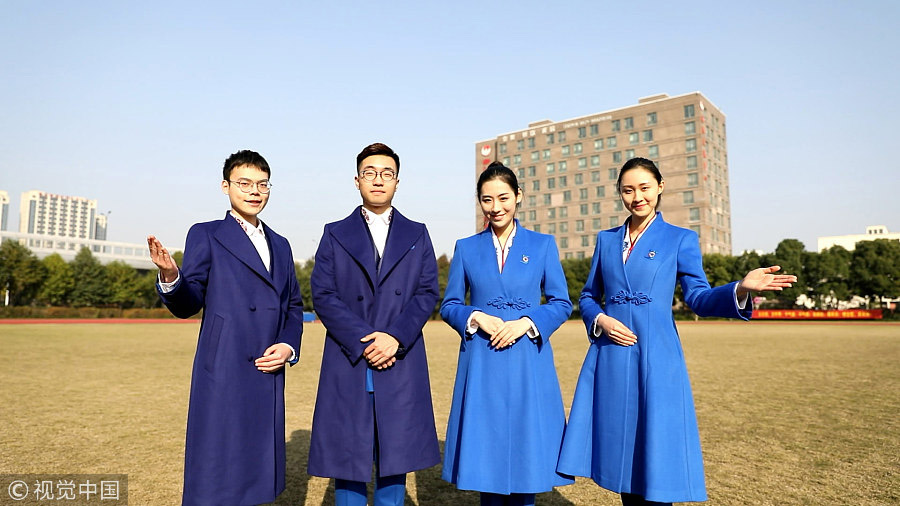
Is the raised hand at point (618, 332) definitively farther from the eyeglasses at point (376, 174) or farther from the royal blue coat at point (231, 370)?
the royal blue coat at point (231, 370)

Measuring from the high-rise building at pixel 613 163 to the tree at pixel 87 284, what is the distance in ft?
204

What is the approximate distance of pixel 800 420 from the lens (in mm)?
8852

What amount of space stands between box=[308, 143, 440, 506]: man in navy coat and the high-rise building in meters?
86.5

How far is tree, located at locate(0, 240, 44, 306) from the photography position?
193 ft

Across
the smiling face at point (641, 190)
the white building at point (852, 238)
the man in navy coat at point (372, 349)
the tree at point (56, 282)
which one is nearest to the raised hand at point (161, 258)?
the man in navy coat at point (372, 349)

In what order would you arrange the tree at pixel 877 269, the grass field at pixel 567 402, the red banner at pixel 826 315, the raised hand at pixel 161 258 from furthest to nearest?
the tree at pixel 877 269
the red banner at pixel 826 315
the grass field at pixel 567 402
the raised hand at pixel 161 258

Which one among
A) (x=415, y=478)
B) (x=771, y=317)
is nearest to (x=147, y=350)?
(x=415, y=478)

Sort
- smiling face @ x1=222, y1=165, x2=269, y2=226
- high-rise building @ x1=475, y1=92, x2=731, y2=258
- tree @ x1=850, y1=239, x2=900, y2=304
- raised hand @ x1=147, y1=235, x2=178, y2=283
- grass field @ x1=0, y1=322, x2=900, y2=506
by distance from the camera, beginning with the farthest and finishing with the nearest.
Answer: high-rise building @ x1=475, y1=92, x2=731, y2=258, tree @ x1=850, y1=239, x2=900, y2=304, grass field @ x1=0, y1=322, x2=900, y2=506, smiling face @ x1=222, y1=165, x2=269, y2=226, raised hand @ x1=147, y1=235, x2=178, y2=283

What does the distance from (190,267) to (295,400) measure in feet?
26.0

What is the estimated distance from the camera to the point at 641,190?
3.65 meters

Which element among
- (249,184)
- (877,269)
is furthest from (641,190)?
(877,269)

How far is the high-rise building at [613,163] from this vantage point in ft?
288

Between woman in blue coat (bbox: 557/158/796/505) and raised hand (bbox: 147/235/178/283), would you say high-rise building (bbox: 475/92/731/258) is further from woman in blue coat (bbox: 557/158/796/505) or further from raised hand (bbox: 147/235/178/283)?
raised hand (bbox: 147/235/178/283)

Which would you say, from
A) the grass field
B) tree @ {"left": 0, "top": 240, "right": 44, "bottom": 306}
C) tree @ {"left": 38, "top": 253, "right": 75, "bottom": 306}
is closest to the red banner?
the grass field
